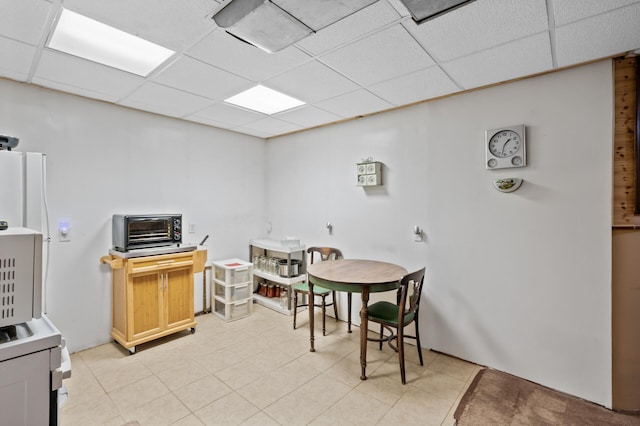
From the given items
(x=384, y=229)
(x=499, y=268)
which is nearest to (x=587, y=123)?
(x=499, y=268)

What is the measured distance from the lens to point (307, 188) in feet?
15.0

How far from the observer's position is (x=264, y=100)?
3.39 meters

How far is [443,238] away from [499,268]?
576 millimetres

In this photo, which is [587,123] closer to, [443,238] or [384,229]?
[443,238]

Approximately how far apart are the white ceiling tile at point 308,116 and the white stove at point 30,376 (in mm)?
2999

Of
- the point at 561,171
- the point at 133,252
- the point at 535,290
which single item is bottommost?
the point at 535,290

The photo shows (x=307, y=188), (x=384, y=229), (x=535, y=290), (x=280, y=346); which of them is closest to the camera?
(x=535, y=290)

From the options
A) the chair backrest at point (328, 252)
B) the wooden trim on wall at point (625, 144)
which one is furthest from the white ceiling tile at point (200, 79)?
the wooden trim on wall at point (625, 144)

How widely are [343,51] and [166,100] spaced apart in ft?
6.90

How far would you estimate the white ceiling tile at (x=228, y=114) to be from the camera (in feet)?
11.6

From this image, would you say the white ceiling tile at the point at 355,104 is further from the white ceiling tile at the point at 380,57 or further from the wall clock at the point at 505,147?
the wall clock at the point at 505,147

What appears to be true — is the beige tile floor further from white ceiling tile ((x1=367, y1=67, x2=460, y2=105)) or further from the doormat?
white ceiling tile ((x1=367, y1=67, x2=460, y2=105))

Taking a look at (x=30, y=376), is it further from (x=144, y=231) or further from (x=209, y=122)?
(x=209, y=122)

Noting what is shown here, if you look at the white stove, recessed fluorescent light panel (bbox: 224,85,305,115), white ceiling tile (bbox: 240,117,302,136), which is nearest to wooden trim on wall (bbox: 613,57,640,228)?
recessed fluorescent light panel (bbox: 224,85,305,115)
